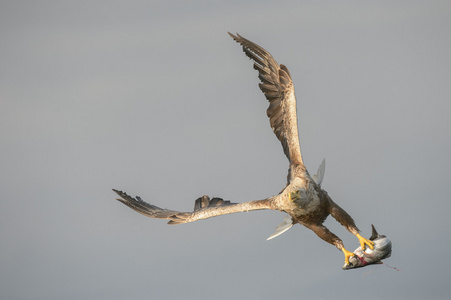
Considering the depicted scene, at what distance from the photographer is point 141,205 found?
2975cm

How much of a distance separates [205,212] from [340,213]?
13.4 ft

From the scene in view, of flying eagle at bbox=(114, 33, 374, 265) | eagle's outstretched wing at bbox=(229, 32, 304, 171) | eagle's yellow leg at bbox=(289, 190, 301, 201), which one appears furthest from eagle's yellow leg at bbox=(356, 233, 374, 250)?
eagle's outstretched wing at bbox=(229, 32, 304, 171)

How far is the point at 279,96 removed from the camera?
89.0ft

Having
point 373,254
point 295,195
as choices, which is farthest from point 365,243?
point 295,195

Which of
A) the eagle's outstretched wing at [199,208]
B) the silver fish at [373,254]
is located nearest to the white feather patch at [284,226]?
the eagle's outstretched wing at [199,208]

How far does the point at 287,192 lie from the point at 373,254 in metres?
2.76

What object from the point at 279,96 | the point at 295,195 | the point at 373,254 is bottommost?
the point at 373,254

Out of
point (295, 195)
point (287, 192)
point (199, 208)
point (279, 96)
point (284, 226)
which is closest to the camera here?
point (295, 195)

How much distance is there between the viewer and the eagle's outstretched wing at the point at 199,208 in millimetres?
26391

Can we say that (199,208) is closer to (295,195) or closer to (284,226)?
(284,226)

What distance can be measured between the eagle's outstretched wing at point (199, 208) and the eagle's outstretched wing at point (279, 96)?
1583 mm

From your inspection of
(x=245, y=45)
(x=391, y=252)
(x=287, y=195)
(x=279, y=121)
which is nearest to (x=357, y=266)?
(x=391, y=252)

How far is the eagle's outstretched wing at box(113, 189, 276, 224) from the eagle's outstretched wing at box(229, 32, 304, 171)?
5.19 feet

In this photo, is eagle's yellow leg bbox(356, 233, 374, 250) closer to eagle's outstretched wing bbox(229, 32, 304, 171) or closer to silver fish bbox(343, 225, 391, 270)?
silver fish bbox(343, 225, 391, 270)
